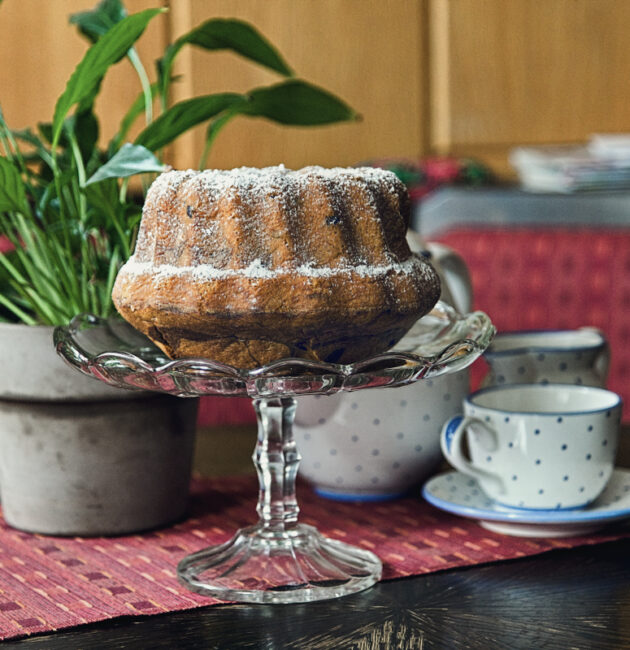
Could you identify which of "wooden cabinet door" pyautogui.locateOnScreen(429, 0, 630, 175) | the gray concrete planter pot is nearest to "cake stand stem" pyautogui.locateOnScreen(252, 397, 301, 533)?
the gray concrete planter pot

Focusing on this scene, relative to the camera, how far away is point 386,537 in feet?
2.17

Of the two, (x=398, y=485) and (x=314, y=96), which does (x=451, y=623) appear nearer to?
(x=398, y=485)

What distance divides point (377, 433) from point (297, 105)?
25cm

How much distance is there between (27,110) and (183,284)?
6.45 ft

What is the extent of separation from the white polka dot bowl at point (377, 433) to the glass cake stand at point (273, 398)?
0.07 meters

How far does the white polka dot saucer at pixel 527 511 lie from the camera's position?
0.63 metres

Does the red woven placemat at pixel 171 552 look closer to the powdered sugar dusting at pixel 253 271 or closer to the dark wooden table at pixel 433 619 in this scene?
the dark wooden table at pixel 433 619

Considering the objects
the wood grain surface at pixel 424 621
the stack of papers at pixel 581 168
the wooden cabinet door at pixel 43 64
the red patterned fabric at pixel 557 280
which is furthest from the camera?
the wooden cabinet door at pixel 43 64

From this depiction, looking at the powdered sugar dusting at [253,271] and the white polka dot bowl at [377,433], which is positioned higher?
the powdered sugar dusting at [253,271]

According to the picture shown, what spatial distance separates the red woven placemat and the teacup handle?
37 mm

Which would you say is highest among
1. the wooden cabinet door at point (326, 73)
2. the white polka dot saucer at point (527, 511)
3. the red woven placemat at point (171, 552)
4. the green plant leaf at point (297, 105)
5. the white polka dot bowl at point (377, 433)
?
the wooden cabinet door at point (326, 73)

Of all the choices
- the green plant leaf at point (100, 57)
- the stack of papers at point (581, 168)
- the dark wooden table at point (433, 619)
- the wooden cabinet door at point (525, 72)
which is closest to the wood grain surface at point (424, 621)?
the dark wooden table at point (433, 619)

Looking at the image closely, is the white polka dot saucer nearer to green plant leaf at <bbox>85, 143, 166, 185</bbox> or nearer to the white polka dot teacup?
the white polka dot teacup

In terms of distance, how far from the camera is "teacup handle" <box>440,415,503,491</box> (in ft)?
2.15
